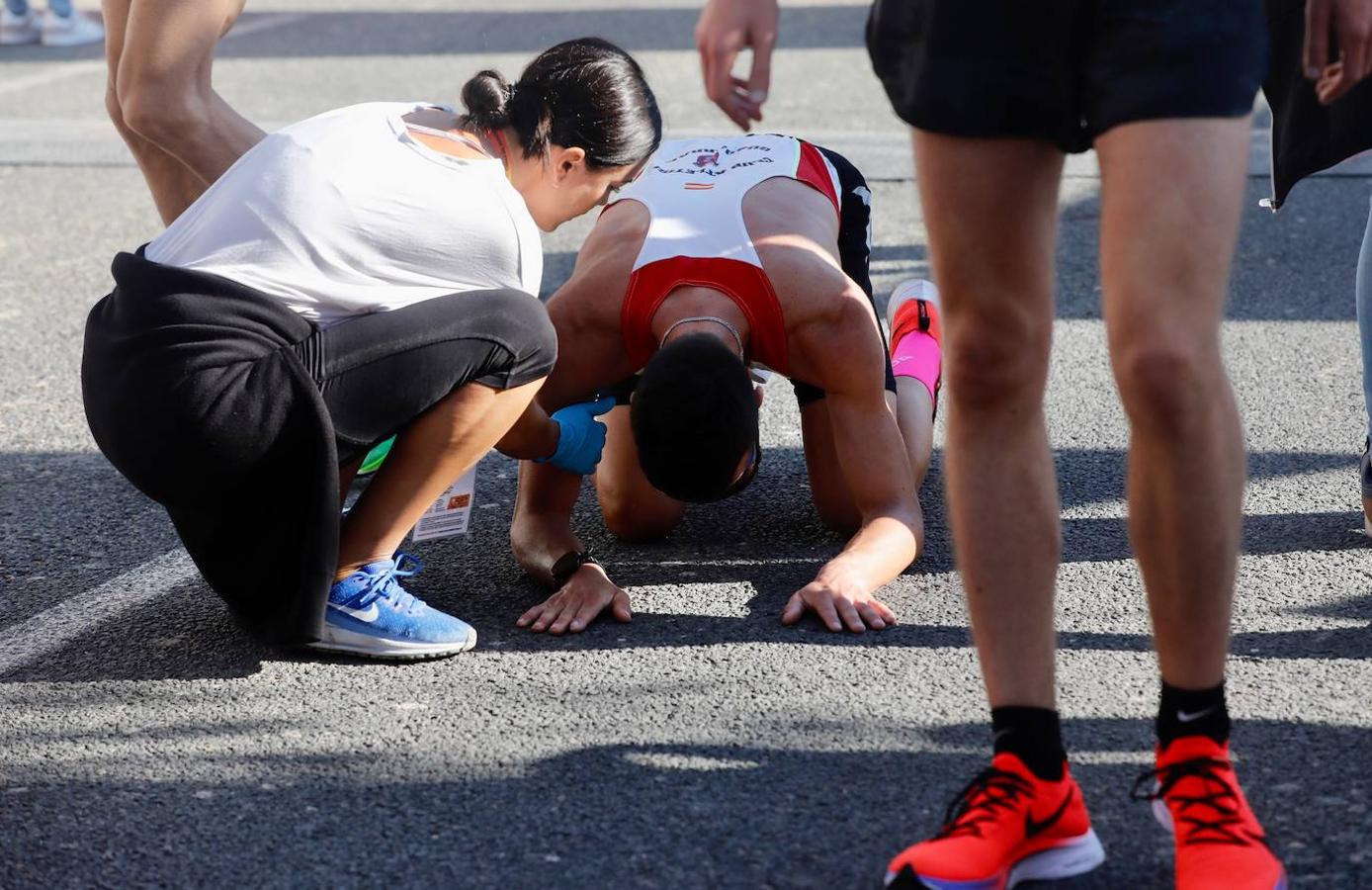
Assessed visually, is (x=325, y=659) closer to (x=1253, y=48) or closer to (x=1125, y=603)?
(x=1125, y=603)

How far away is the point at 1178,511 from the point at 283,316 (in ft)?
4.79

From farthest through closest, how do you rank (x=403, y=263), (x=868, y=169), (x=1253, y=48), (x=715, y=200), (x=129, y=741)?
(x=868, y=169)
(x=715, y=200)
(x=403, y=263)
(x=129, y=741)
(x=1253, y=48)

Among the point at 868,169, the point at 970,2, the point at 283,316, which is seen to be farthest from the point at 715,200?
the point at 868,169

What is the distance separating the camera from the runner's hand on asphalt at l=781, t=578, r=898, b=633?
9.50 ft

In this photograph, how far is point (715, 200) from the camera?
3400 mm

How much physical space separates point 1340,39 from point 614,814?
1337 millimetres

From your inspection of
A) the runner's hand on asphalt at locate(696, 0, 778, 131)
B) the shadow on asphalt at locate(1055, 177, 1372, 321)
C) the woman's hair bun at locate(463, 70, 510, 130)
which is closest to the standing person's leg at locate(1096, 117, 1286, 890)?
the runner's hand on asphalt at locate(696, 0, 778, 131)

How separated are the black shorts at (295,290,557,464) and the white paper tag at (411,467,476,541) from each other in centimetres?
29

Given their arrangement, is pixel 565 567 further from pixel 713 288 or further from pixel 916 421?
pixel 916 421

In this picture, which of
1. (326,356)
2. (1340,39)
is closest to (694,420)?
(326,356)

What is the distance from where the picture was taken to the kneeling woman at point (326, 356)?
8.69 feet

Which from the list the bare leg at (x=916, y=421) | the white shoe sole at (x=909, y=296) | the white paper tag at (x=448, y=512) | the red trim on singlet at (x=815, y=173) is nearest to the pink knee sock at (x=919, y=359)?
the bare leg at (x=916, y=421)

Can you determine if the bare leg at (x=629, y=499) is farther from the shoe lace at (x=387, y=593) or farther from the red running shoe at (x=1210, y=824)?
the red running shoe at (x=1210, y=824)

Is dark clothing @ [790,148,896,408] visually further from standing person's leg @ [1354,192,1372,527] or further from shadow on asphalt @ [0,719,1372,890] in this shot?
shadow on asphalt @ [0,719,1372,890]
